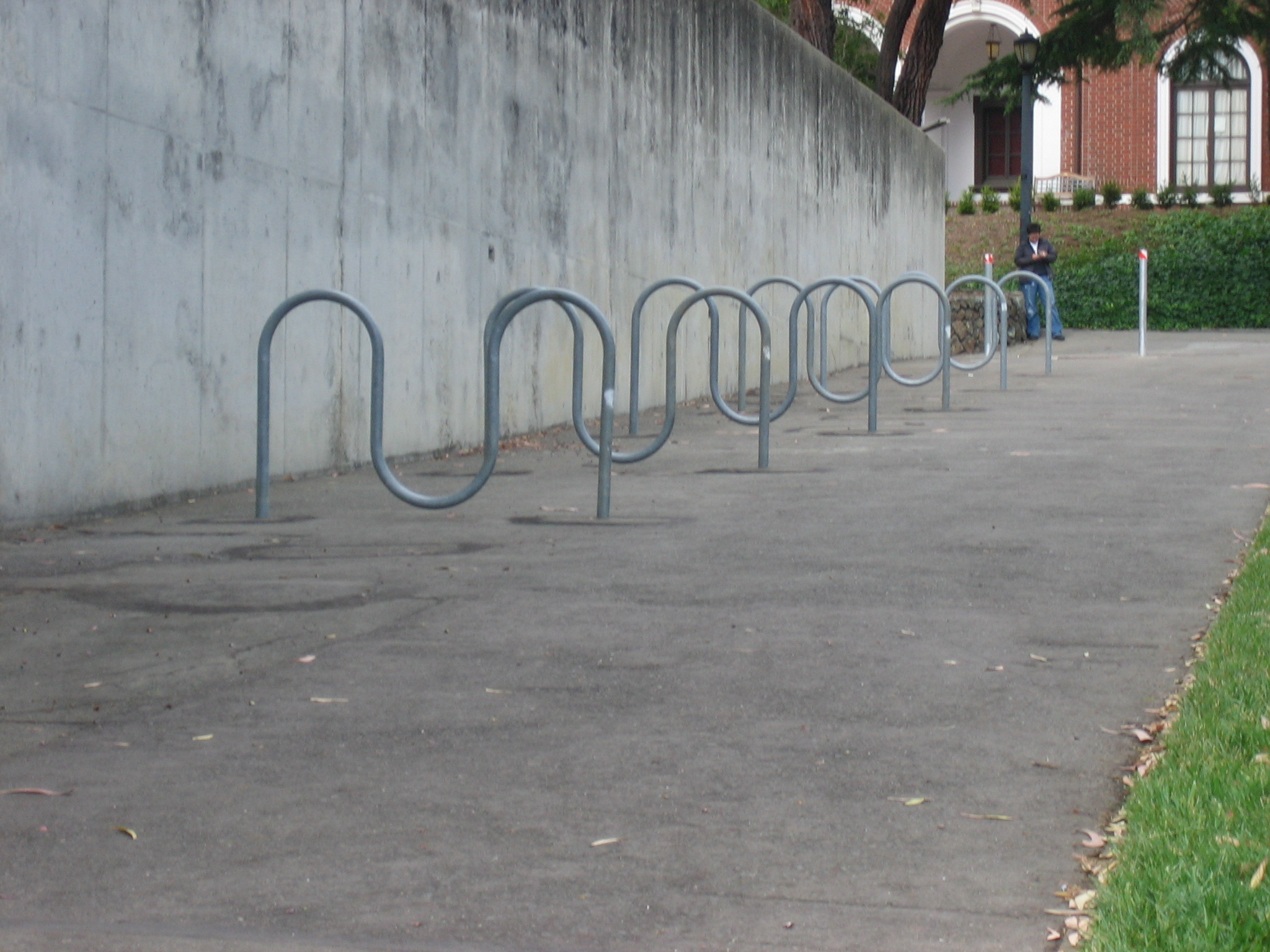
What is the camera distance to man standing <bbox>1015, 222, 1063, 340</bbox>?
2336 centimetres

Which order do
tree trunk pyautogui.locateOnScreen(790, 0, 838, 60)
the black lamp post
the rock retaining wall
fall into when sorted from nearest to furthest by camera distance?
the rock retaining wall → the black lamp post → tree trunk pyautogui.locateOnScreen(790, 0, 838, 60)

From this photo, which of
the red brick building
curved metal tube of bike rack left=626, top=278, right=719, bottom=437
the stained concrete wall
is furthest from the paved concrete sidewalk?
the red brick building

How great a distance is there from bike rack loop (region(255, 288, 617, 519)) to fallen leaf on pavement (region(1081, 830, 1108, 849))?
400 centimetres

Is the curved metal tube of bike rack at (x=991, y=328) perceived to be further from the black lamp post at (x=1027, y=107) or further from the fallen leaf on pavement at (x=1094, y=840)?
the fallen leaf on pavement at (x=1094, y=840)

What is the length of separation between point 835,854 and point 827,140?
15836 mm

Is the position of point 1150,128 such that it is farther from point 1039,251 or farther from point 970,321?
point 970,321

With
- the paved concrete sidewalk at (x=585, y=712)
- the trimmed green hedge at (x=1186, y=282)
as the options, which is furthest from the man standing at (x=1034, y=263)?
the paved concrete sidewalk at (x=585, y=712)

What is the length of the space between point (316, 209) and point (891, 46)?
20.2 m

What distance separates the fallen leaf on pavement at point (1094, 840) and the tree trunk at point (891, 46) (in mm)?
24976

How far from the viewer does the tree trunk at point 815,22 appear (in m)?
25.6

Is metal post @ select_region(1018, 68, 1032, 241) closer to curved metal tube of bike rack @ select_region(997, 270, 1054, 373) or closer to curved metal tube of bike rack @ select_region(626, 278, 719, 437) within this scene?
curved metal tube of bike rack @ select_region(997, 270, 1054, 373)

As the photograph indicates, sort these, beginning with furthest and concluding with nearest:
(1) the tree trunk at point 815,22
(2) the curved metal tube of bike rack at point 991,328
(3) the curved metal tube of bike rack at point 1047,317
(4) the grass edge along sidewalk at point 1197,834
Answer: (1) the tree trunk at point 815,22 → (3) the curved metal tube of bike rack at point 1047,317 → (2) the curved metal tube of bike rack at point 991,328 → (4) the grass edge along sidewalk at point 1197,834

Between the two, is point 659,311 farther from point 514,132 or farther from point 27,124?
point 27,124

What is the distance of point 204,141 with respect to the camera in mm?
7613
